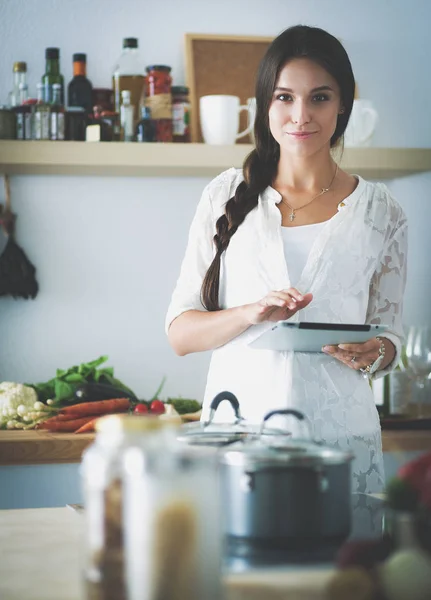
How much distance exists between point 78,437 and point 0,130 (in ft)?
3.21

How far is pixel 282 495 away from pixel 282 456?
43 mm

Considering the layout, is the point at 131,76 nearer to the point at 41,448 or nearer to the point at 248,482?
the point at 41,448

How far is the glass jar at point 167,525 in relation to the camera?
2.48 feet

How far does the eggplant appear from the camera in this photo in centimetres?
274

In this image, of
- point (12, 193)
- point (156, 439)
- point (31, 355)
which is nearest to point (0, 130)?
point (12, 193)

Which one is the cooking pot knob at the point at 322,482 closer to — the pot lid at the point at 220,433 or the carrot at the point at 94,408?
the pot lid at the point at 220,433

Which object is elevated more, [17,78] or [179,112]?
[17,78]

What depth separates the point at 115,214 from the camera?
3072 millimetres

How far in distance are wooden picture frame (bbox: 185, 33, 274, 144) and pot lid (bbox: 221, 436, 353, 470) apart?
2.10 meters

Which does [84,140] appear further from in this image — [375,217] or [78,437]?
[375,217]

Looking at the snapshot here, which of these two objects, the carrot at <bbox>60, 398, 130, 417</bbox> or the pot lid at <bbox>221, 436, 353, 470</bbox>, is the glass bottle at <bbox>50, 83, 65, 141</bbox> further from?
the pot lid at <bbox>221, 436, 353, 470</bbox>

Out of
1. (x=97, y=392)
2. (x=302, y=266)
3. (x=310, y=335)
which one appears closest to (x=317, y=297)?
(x=302, y=266)

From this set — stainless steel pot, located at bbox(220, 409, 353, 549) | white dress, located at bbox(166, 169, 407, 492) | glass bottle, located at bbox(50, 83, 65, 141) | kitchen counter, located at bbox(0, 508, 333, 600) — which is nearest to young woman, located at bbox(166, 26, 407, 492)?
white dress, located at bbox(166, 169, 407, 492)

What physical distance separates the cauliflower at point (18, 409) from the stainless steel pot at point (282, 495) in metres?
1.77
